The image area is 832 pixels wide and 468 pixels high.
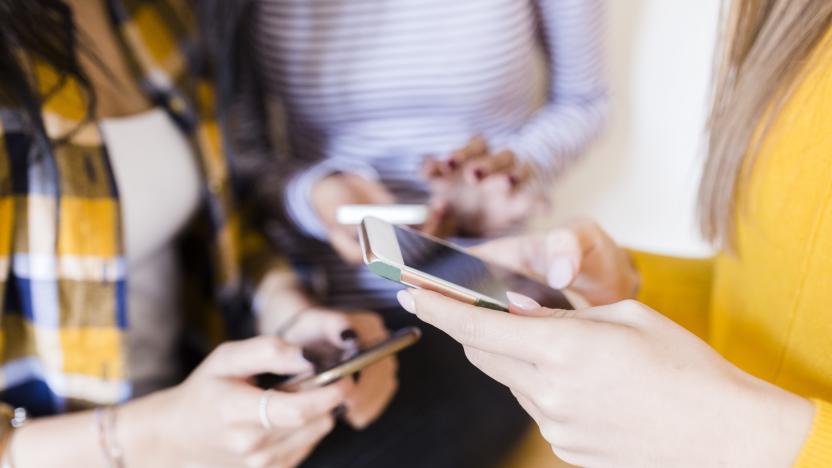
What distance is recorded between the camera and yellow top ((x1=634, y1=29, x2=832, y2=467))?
35cm

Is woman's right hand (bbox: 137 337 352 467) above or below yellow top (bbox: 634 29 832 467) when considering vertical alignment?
below

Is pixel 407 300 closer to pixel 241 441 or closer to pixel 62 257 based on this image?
pixel 241 441

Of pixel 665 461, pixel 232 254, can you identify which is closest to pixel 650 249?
pixel 665 461

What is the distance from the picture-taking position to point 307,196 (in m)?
0.71

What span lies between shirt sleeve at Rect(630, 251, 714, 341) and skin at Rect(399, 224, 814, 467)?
0.22 metres

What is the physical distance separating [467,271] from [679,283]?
25 centimetres

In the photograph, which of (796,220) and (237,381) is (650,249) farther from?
(237,381)

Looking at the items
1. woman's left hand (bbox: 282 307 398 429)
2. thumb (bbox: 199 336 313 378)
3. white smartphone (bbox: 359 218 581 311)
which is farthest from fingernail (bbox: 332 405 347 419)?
white smartphone (bbox: 359 218 581 311)

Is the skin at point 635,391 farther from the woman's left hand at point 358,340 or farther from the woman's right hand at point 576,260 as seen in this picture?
the woman's left hand at point 358,340

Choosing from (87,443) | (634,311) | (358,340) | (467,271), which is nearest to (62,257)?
(87,443)

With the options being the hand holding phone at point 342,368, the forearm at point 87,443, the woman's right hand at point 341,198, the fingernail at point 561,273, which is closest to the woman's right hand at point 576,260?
the fingernail at point 561,273

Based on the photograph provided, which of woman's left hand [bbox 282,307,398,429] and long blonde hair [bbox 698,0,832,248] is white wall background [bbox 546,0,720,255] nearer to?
long blonde hair [bbox 698,0,832,248]

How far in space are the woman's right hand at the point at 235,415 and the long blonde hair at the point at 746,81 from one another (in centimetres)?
32

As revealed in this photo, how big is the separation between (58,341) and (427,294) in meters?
0.40
